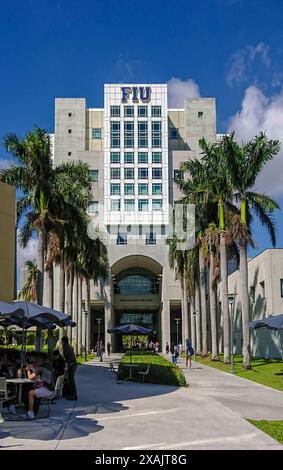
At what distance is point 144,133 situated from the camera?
89250 millimetres

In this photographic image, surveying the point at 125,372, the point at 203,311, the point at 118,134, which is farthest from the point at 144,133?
the point at 125,372

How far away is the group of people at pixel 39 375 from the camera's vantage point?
12393 millimetres

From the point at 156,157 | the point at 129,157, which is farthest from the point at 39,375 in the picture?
the point at 129,157

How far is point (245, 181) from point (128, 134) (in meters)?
57.9

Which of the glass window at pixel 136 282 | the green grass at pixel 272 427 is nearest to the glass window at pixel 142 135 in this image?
the glass window at pixel 136 282

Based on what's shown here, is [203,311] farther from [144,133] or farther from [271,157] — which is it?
[144,133]

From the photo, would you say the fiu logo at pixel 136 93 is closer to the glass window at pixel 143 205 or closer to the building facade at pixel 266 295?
the glass window at pixel 143 205

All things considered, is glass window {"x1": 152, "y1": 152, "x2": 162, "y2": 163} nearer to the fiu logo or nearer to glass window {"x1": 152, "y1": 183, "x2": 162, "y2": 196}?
glass window {"x1": 152, "y1": 183, "x2": 162, "y2": 196}

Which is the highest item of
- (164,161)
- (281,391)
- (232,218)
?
(164,161)

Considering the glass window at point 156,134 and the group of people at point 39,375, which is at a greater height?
the glass window at point 156,134

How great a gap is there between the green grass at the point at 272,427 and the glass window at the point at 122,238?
2643 inches

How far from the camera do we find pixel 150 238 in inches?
3155

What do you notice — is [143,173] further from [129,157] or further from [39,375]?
[39,375]
